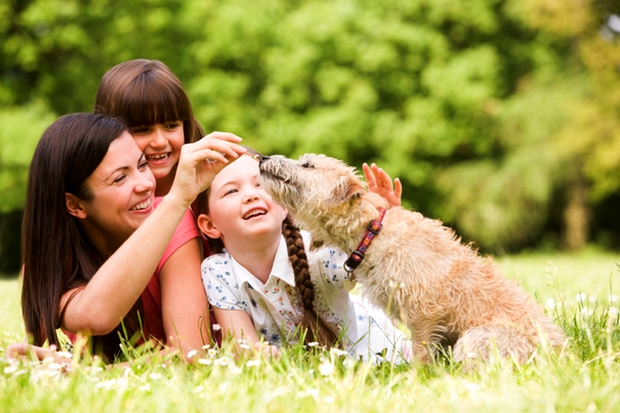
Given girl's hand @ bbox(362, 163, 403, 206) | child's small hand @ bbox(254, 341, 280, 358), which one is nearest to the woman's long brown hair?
child's small hand @ bbox(254, 341, 280, 358)

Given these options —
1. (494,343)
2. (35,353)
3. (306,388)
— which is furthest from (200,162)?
(494,343)

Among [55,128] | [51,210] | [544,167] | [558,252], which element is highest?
[55,128]

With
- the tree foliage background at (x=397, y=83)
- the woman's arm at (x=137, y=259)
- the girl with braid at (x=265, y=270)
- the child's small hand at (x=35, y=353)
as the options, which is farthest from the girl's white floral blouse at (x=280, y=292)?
the tree foliage background at (x=397, y=83)

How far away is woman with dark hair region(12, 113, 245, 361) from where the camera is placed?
379cm

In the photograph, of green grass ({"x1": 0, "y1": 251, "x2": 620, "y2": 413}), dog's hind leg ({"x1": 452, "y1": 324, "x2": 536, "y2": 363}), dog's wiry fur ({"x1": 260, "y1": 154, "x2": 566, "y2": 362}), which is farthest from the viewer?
dog's wiry fur ({"x1": 260, "y1": 154, "x2": 566, "y2": 362})

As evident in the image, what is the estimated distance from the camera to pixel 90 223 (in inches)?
169

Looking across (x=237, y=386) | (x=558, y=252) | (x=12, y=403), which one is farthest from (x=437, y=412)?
(x=558, y=252)

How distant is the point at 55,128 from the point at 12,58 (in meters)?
19.4

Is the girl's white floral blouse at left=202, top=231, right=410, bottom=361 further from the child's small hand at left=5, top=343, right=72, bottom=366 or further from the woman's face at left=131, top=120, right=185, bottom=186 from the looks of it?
the child's small hand at left=5, top=343, right=72, bottom=366

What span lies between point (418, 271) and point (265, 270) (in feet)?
3.70

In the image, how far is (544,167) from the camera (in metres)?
23.5

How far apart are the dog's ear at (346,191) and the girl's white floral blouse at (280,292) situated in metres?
0.48

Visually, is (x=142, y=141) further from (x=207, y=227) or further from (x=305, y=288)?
(x=305, y=288)

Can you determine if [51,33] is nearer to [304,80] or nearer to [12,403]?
[304,80]
